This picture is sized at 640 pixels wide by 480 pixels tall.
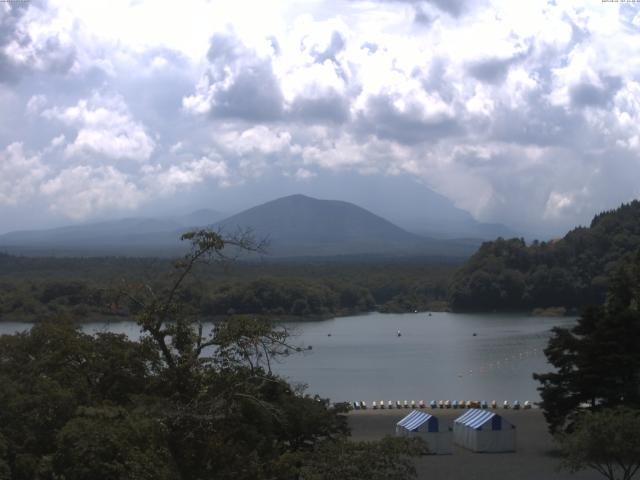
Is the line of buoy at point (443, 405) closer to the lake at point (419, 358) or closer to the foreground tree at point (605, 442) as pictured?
the lake at point (419, 358)

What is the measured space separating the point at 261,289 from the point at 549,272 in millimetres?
21350

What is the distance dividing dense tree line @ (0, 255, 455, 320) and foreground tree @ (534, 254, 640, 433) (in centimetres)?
2771

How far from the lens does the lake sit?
3019 centimetres

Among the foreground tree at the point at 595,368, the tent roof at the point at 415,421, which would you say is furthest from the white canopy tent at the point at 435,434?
the foreground tree at the point at 595,368

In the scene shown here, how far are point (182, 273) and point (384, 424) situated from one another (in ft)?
48.5

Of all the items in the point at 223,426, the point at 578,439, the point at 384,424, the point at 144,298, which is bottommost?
the point at 384,424

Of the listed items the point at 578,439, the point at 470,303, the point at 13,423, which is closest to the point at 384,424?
the point at 578,439

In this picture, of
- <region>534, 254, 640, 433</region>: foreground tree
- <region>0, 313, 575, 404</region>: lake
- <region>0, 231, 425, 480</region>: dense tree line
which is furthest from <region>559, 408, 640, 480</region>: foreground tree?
<region>0, 313, 575, 404</region>: lake

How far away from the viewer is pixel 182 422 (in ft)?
24.9

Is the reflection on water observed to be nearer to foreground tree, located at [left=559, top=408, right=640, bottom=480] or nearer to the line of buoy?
the line of buoy

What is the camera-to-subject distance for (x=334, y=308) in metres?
68.4

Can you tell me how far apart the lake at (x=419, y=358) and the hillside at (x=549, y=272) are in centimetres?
839

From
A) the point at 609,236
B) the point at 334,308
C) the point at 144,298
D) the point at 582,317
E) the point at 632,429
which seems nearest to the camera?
the point at 144,298

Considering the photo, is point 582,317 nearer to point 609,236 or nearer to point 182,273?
point 182,273
